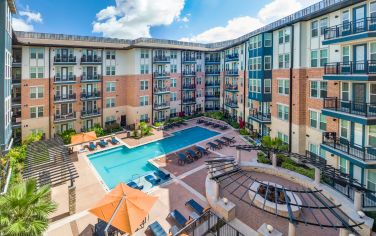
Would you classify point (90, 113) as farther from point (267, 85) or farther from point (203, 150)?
point (267, 85)

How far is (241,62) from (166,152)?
22.3 metres

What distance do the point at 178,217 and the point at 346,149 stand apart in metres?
15.5

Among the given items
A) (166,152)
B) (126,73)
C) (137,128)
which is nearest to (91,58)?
(126,73)

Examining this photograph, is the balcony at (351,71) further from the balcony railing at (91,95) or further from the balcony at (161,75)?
the balcony railing at (91,95)

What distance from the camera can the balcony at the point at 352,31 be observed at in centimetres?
1723

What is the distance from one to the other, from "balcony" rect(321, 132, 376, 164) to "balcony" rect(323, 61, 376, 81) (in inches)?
213

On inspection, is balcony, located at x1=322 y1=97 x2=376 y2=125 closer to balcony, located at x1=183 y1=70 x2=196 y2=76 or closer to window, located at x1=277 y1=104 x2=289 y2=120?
window, located at x1=277 y1=104 x2=289 y2=120

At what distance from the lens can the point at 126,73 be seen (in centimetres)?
4322

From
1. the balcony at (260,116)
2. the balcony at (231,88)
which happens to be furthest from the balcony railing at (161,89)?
the balcony at (260,116)

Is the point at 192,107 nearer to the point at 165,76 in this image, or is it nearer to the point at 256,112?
the point at 165,76

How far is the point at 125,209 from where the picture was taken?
13.4 m

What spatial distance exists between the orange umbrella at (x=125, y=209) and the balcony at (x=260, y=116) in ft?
69.6

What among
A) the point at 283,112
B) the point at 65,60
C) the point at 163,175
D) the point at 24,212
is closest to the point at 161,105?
the point at 65,60

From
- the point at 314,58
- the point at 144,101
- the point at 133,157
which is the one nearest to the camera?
the point at 314,58
